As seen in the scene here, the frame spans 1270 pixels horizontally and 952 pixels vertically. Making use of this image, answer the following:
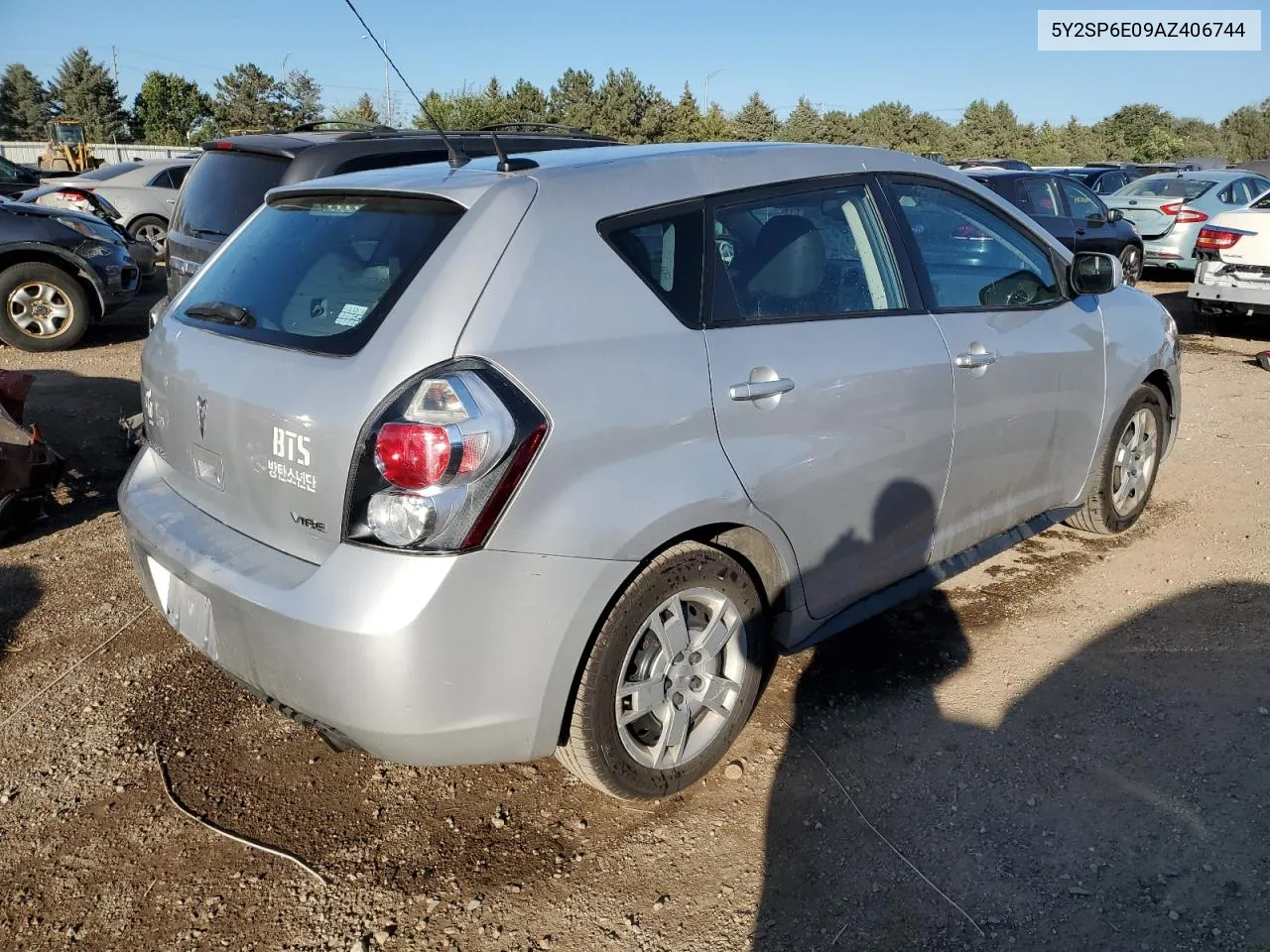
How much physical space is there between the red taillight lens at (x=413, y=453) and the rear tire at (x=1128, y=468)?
3287mm

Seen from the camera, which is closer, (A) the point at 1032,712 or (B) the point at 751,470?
(B) the point at 751,470

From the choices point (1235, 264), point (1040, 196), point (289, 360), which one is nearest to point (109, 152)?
point (1040, 196)

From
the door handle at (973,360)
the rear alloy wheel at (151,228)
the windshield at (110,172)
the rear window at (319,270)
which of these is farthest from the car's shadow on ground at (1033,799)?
the windshield at (110,172)

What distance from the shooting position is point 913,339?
330 centimetres

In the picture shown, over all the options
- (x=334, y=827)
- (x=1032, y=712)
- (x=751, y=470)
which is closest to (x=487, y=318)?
(x=751, y=470)

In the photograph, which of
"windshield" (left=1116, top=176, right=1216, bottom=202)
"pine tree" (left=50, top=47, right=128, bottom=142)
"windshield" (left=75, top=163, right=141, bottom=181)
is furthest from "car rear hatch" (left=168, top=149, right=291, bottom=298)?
"pine tree" (left=50, top=47, right=128, bottom=142)

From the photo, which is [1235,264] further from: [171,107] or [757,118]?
[171,107]

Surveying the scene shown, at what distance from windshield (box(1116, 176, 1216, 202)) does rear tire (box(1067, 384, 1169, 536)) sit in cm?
1159

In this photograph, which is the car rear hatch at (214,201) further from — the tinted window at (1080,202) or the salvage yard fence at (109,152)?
the salvage yard fence at (109,152)

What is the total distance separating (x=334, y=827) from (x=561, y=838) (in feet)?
2.08

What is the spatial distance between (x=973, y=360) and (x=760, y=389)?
108 cm

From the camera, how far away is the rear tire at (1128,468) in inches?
178

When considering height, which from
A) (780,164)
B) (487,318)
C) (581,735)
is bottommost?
(581,735)

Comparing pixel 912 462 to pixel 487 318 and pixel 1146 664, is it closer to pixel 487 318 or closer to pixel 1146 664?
pixel 1146 664
